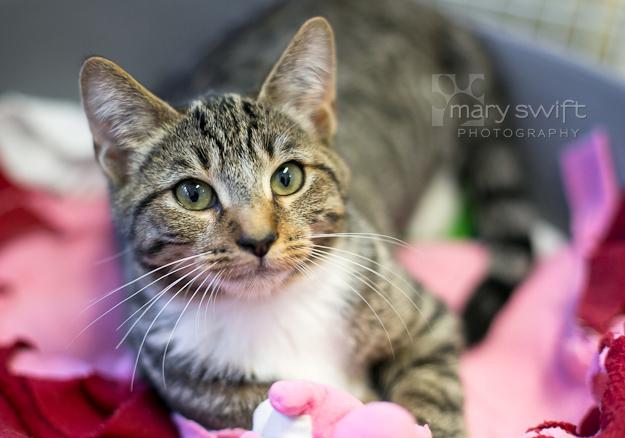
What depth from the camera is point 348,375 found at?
1363 mm

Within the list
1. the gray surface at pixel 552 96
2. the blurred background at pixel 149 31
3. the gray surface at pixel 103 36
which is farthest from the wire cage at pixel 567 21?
the gray surface at pixel 103 36

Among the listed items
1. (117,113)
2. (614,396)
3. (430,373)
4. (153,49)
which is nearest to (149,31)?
(153,49)

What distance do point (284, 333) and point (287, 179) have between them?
0.29 m

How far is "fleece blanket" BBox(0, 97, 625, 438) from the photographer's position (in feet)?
4.49

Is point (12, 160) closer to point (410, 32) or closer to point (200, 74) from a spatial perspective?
point (200, 74)

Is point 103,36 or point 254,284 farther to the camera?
point 103,36

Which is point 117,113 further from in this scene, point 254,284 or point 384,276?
point 384,276

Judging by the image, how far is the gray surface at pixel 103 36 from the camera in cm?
225

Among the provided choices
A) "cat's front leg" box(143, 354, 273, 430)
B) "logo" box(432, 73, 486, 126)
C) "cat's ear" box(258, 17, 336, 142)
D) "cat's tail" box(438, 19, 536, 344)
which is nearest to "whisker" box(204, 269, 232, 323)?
"cat's front leg" box(143, 354, 273, 430)

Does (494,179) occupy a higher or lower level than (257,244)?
higher

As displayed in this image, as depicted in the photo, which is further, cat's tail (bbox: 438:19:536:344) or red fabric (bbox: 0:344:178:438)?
cat's tail (bbox: 438:19:536:344)

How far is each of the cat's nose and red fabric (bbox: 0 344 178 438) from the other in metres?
0.48

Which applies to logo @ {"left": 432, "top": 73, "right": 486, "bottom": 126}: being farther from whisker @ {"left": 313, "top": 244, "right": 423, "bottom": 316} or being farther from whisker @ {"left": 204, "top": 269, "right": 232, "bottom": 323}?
whisker @ {"left": 204, "top": 269, "right": 232, "bottom": 323}

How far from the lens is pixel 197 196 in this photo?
117 centimetres
